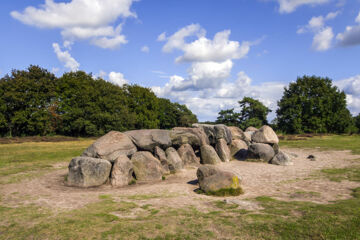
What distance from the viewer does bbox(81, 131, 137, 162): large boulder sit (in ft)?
50.0

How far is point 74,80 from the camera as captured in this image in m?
50.0

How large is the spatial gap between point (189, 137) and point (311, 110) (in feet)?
130

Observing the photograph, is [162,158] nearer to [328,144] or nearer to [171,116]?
[328,144]

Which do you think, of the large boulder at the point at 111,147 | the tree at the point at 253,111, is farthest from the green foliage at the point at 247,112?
the large boulder at the point at 111,147

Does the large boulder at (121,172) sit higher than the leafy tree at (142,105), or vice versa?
the leafy tree at (142,105)

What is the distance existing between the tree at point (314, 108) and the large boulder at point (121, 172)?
4426cm

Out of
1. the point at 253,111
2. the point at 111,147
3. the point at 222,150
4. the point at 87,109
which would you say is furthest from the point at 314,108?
the point at 111,147

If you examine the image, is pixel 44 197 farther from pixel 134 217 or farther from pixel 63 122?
pixel 63 122

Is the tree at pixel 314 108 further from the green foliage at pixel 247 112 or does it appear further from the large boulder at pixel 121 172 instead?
the large boulder at pixel 121 172

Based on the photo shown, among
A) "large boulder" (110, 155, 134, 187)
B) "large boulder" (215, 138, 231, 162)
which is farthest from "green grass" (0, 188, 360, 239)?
"large boulder" (215, 138, 231, 162)

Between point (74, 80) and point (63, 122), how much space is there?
27.4ft

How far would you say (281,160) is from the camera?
63.2ft

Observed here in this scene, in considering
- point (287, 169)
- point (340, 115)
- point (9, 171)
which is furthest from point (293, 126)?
point (9, 171)

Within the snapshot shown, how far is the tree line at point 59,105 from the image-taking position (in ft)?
146
